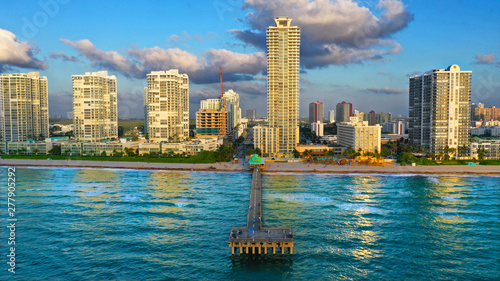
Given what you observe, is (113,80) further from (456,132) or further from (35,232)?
(456,132)

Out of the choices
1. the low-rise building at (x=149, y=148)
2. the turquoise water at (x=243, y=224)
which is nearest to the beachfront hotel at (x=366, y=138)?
the turquoise water at (x=243, y=224)

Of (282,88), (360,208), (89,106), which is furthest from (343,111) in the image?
(360,208)

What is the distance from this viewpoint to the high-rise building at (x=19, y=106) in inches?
3263

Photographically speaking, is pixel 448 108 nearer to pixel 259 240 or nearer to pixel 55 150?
pixel 259 240

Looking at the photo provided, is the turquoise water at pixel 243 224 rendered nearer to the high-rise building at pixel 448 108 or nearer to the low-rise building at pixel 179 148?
the high-rise building at pixel 448 108

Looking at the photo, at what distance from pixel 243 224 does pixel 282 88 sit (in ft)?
144

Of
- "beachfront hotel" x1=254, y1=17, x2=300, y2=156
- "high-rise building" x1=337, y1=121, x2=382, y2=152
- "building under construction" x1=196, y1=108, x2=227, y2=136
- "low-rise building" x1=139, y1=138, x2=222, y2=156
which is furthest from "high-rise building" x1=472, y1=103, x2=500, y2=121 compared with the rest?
"low-rise building" x1=139, y1=138, x2=222, y2=156

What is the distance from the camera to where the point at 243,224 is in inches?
1044

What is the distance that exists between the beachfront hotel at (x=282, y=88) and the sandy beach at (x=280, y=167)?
732cm

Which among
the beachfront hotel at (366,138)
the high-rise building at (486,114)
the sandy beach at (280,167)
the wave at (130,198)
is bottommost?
the wave at (130,198)

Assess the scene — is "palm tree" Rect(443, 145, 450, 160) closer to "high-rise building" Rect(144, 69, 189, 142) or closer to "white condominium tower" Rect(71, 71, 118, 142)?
"high-rise building" Rect(144, 69, 189, 142)

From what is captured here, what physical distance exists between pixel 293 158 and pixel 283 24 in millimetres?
24466

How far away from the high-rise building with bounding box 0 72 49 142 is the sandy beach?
897 inches

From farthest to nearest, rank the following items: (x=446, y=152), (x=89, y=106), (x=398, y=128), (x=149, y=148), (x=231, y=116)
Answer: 1. (x=231, y=116)
2. (x=398, y=128)
3. (x=89, y=106)
4. (x=149, y=148)
5. (x=446, y=152)
